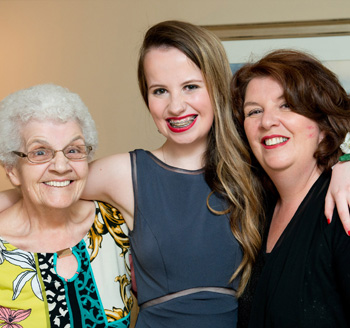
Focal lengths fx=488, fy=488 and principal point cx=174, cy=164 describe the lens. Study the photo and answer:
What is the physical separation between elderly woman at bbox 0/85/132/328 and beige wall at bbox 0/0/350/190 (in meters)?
1.43

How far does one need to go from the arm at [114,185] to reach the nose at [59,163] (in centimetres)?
22

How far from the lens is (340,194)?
1466 mm

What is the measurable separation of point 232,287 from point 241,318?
0.37ft

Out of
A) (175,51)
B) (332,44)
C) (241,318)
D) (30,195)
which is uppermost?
(332,44)

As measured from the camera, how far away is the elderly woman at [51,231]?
1613mm

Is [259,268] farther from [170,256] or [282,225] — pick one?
[170,256]

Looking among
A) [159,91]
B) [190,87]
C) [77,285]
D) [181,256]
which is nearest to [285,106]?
[190,87]

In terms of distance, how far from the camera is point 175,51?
1777 mm

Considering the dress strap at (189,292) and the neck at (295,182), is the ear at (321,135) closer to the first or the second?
the neck at (295,182)

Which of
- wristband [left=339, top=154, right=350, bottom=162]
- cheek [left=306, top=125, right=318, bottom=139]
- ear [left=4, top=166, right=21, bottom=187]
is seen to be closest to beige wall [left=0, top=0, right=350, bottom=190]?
ear [left=4, top=166, right=21, bottom=187]

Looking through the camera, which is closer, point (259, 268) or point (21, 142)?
point (21, 142)

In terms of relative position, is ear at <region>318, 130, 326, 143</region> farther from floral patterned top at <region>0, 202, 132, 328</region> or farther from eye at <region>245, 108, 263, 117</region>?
floral patterned top at <region>0, 202, 132, 328</region>

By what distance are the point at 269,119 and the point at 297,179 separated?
0.77 feet

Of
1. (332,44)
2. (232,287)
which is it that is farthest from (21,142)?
(332,44)
